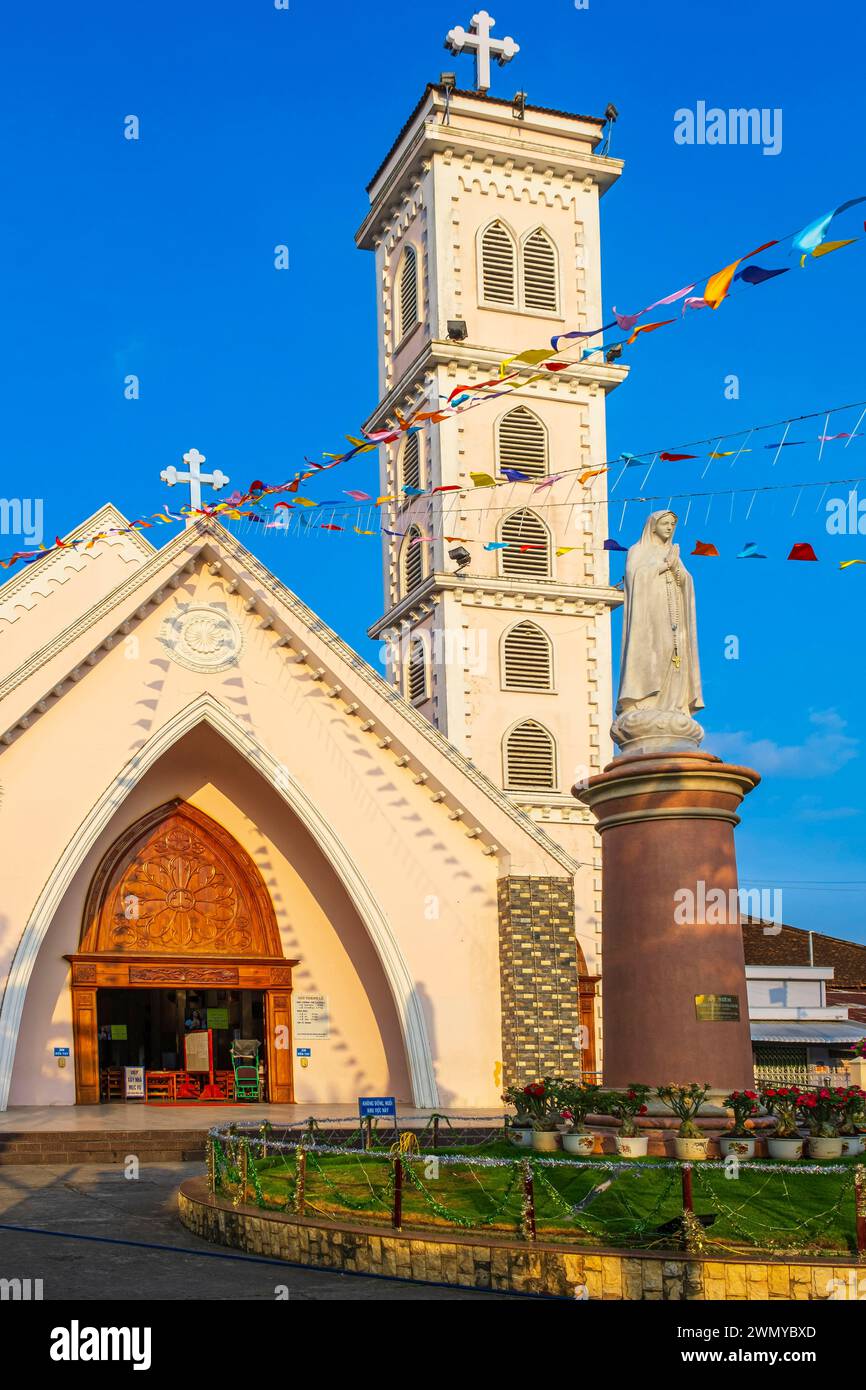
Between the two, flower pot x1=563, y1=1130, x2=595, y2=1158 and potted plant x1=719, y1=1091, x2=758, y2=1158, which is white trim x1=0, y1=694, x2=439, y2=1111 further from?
potted plant x1=719, y1=1091, x2=758, y2=1158

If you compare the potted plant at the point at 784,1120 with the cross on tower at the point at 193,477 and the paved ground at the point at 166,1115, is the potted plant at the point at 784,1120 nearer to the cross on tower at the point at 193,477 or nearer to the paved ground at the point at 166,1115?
the paved ground at the point at 166,1115

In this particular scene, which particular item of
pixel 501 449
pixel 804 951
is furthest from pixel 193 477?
pixel 804 951

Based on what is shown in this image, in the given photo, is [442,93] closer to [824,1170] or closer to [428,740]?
[428,740]

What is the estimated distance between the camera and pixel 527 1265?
11164 mm

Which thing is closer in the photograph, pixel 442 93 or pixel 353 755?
pixel 353 755

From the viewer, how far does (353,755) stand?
92.5ft

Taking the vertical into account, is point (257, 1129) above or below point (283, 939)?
below

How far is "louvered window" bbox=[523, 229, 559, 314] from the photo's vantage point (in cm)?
4212

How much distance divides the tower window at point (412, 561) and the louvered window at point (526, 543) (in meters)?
2.22

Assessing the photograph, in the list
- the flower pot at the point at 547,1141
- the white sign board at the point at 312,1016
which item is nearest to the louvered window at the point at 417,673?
the white sign board at the point at 312,1016

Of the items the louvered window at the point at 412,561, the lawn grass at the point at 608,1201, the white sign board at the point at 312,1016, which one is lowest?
the lawn grass at the point at 608,1201

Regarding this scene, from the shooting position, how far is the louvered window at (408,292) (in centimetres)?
4288

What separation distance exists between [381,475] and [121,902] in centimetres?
1894
